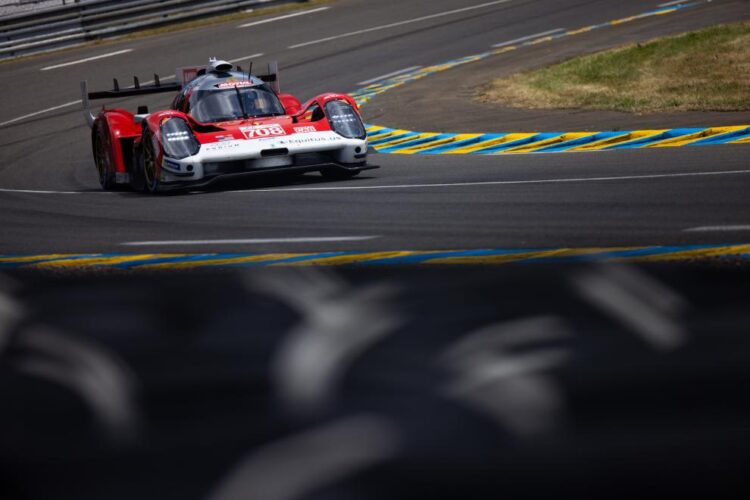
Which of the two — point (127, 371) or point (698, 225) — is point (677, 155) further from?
point (127, 371)

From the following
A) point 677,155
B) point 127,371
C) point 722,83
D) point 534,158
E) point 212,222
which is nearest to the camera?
point 127,371

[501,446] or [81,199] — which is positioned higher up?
[501,446]

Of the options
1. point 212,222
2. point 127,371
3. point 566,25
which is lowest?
point 566,25

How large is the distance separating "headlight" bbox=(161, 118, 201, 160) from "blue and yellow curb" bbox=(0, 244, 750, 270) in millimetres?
3092

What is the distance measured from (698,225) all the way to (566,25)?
18.2m

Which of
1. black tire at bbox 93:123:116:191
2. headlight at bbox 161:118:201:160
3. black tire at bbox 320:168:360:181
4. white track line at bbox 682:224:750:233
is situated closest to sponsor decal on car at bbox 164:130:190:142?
headlight at bbox 161:118:201:160

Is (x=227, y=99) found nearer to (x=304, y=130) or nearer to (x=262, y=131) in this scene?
(x=262, y=131)

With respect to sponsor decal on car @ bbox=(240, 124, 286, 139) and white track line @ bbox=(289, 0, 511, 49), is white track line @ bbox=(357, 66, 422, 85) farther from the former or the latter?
sponsor decal on car @ bbox=(240, 124, 286, 139)

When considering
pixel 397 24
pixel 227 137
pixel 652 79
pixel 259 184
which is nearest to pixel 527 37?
pixel 397 24

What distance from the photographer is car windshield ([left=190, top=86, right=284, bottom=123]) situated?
12.2 metres

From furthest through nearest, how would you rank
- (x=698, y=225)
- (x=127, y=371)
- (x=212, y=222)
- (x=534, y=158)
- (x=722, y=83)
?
(x=722, y=83) < (x=534, y=158) < (x=212, y=222) < (x=698, y=225) < (x=127, y=371)


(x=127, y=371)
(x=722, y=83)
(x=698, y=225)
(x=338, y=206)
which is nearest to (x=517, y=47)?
(x=722, y=83)

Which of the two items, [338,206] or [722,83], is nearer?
[338,206]

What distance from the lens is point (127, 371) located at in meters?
5.14
